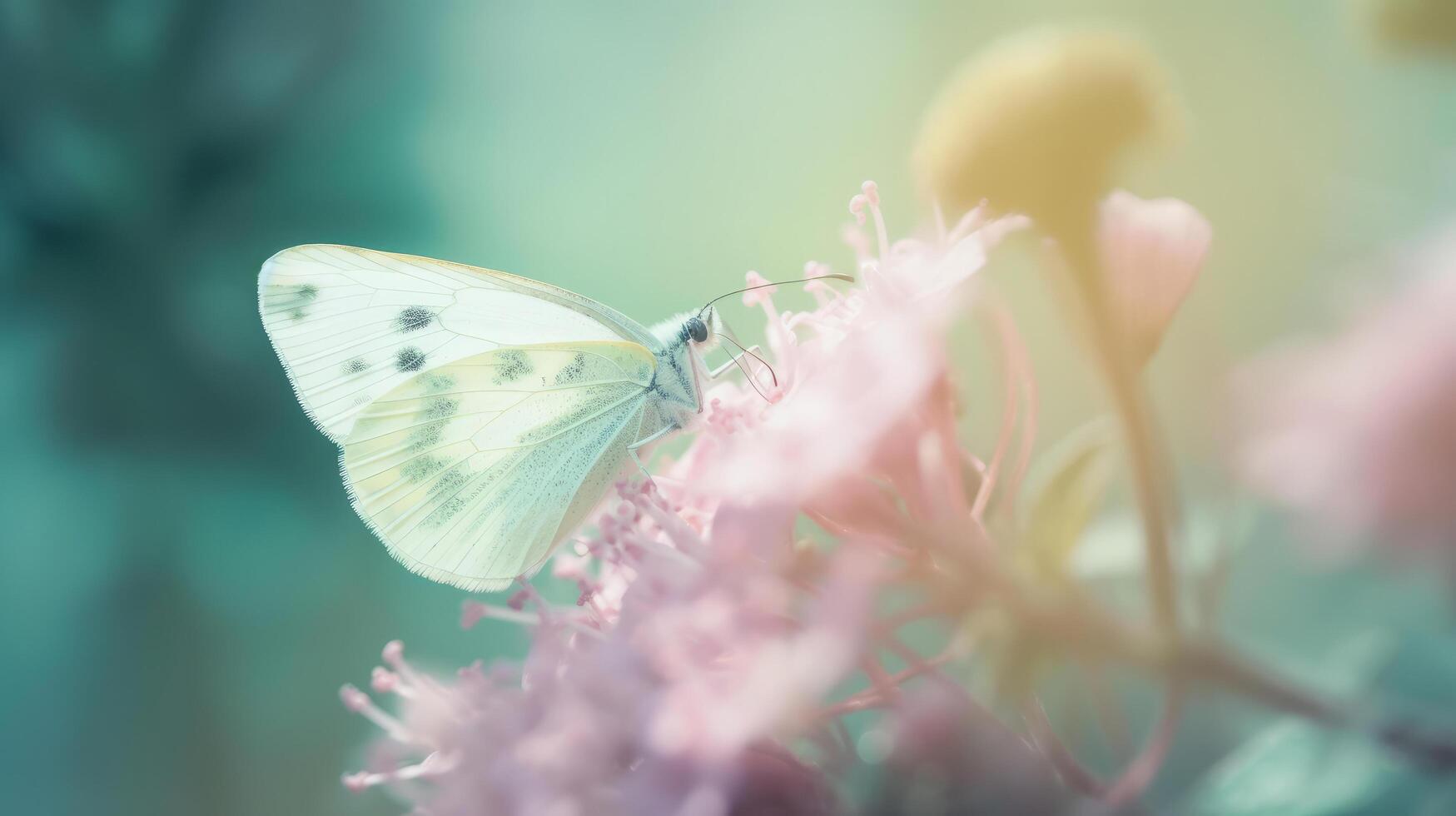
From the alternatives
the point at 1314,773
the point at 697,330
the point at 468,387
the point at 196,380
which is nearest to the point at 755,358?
the point at 697,330

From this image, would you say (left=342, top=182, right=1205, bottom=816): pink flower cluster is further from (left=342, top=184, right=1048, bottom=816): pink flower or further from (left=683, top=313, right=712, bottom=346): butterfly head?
(left=683, top=313, right=712, bottom=346): butterfly head

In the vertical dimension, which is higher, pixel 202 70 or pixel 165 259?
pixel 202 70

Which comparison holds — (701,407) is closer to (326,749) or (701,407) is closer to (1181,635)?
(1181,635)

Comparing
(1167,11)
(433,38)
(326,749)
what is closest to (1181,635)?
(1167,11)

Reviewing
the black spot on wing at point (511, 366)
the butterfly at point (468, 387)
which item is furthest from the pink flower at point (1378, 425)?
the black spot on wing at point (511, 366)

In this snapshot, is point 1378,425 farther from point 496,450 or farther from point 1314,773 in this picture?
point 496,450

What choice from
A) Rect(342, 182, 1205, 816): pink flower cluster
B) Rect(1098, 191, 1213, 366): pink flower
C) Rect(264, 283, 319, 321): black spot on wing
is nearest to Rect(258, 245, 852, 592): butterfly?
Rect(264, 283, 319, 321): black spot on wing

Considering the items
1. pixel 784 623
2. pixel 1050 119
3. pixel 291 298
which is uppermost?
pixel 291 298
